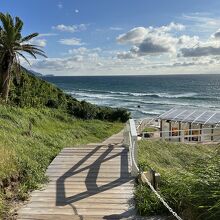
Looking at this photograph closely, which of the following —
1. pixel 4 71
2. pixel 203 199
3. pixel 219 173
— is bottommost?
pixel 203 199

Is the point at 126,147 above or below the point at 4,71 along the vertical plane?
below

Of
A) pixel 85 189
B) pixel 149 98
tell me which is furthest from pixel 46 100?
pixel 149 98

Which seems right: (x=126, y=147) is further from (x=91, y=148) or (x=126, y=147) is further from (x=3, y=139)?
(x=3, y=139)

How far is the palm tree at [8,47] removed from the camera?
23391mm

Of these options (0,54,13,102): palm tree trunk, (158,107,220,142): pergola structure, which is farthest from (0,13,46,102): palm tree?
(158,107,220,142): pergola structure

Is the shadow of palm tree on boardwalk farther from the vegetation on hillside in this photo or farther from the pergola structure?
the pergola structure

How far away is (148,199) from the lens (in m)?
6.64

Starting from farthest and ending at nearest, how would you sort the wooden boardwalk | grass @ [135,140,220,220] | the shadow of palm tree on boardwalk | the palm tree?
the palm tree
the shadow of palm tree on boardwalk
the wooden boardwalk
grass @ [135,140,220,220]

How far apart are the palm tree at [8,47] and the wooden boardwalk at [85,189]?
1420 centimetres

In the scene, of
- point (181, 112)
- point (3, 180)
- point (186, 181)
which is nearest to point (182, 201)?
point (186, 181)

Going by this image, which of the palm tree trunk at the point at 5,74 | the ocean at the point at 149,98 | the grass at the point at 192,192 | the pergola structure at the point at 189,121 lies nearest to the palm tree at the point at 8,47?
the palm tree trunk at the point at 5,74

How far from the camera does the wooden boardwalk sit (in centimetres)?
645

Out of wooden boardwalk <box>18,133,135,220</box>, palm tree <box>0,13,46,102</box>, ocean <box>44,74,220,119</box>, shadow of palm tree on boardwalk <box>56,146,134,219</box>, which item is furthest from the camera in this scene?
ocean <box>44,74,220,119</box>

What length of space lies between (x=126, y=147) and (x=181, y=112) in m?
19.0
